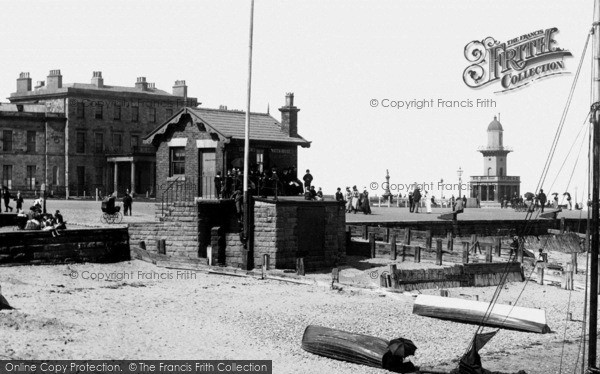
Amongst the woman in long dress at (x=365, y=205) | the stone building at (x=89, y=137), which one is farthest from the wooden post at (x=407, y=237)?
the stone building at (x=89, y=137)

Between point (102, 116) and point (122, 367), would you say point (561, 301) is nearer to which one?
point (122, 367)

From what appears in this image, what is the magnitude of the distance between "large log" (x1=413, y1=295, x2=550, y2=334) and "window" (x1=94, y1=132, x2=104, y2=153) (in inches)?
2307

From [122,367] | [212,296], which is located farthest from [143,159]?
[122,367]

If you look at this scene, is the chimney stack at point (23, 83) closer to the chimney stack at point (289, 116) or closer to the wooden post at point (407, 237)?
the chimney stack at point (289, 116)

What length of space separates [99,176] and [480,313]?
196ft

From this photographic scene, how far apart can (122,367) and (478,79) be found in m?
23.5

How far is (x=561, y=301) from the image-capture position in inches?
1093

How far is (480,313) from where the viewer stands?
75.3 ft

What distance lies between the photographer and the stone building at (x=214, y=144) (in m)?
36.2

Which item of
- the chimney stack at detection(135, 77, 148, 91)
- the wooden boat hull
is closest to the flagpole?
the wooden boat hull

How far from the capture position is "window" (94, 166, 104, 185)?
255 ft

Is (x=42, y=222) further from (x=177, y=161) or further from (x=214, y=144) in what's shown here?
(x=214, y=144)

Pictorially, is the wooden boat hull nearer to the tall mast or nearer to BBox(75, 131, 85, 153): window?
the tall mast

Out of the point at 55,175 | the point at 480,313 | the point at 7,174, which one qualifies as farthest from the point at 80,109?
the point at 480,313
